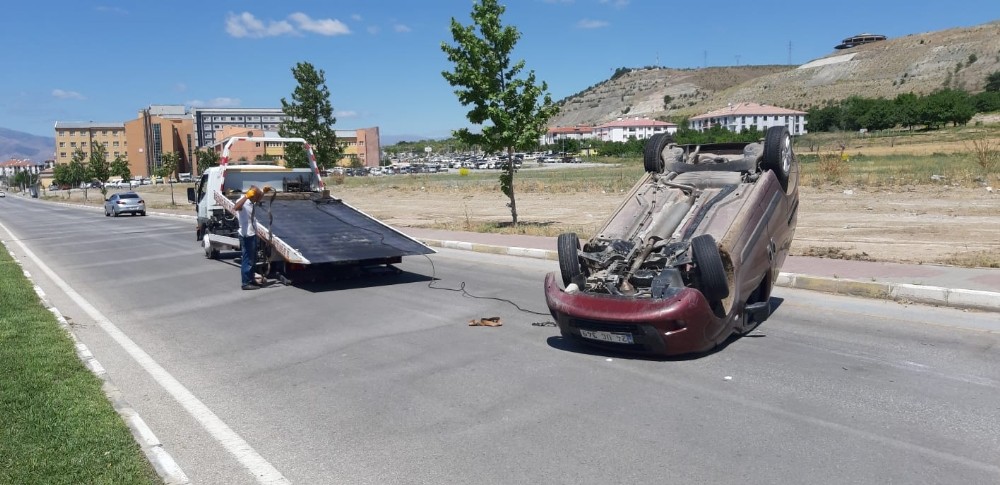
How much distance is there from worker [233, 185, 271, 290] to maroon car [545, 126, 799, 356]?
5.86m

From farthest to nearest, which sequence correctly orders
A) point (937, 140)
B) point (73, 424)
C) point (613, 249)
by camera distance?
1. point (937, 140)
2. point (613, 249)
3. point (73, 424)

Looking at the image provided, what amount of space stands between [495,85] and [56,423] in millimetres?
17505

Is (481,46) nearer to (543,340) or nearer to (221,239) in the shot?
(221,239)

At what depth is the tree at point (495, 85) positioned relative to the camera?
21.4 metres

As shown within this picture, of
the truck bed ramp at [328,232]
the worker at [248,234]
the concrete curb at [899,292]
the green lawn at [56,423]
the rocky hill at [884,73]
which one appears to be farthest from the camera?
the rocky hill at [884,73]

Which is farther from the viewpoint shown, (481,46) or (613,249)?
(481,46)

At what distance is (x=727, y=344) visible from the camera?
7.59m

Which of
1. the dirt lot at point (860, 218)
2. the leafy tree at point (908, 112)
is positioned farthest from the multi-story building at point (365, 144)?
the dirt lot at point (860, 218)

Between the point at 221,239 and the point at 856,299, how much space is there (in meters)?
11.8

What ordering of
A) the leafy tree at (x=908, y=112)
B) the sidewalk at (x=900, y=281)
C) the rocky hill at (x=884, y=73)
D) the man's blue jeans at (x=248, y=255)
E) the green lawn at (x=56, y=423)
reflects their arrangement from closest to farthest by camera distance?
the green lawn at (x=56, y=423) < the sidewalk at (x=900, y=281) < the man's blue jeans at (x=248, y=255) < the leafy tree at (x=908, y=112) < the rocky hill at (x=884, y=73)

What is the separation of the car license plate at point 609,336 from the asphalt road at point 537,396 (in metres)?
0.26

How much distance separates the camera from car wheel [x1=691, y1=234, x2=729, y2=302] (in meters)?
6.86

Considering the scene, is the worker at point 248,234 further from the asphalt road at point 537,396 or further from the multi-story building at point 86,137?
the multi-story building at point 86,137

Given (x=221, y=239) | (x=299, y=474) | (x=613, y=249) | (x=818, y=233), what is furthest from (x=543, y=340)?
(x=818, y=233)
